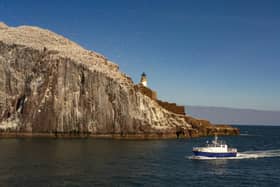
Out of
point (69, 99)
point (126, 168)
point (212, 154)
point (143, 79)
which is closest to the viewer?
point (126, 168)

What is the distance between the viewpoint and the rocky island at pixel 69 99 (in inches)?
5049

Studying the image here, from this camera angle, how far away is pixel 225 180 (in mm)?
57562

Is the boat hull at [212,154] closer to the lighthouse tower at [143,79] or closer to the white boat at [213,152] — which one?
the white boat at [213,152]

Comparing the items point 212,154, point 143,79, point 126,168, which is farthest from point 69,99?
point 126,168

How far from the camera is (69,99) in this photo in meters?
130

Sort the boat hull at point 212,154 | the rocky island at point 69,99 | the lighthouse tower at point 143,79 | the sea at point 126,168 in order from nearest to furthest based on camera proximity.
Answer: the sea at point 126,168, the boat hull at point 212,154, the rocky island at point 69,99, the lighthouse tower at point 143,79

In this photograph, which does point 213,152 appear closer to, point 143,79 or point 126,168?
point 126,168

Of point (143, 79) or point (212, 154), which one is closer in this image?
point (212, 154)

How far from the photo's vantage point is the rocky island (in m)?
128

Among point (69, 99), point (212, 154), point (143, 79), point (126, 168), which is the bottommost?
point (126, 168)

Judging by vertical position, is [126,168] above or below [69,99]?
below

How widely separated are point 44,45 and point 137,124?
45.9 metres

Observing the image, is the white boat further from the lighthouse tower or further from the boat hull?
the lighthouse tower

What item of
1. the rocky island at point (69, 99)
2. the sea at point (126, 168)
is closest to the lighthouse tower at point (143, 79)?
the rocky island at point (69, 99)
